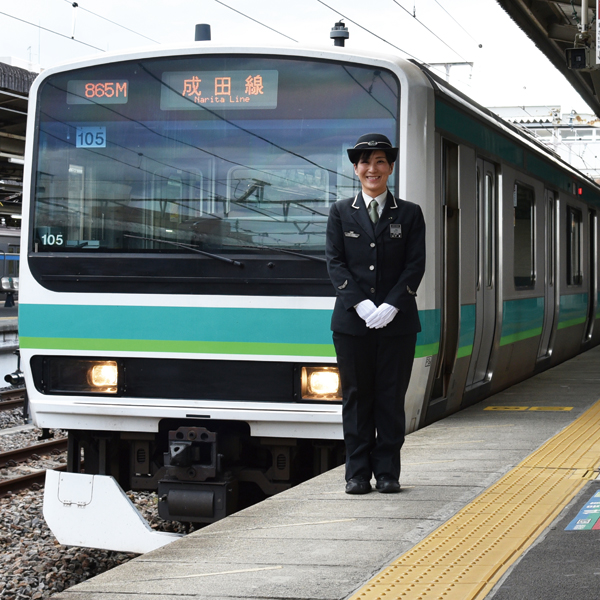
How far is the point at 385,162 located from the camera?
166 inches

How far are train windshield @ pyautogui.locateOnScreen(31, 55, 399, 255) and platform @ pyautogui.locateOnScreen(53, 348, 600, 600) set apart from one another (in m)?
1.45

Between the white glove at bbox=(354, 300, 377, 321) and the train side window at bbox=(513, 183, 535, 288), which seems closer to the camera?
the white glove at bbox=(354, 300, 377, 321)

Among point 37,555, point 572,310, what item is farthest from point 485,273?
point 572,310

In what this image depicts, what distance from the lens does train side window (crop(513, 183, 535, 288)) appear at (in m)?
8.24

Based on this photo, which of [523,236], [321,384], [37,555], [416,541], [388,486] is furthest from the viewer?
[523,236]

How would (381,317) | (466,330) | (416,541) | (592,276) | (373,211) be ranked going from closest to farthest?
(416,541) → (381,317) → (373,211) → (466,330) → (592,276)

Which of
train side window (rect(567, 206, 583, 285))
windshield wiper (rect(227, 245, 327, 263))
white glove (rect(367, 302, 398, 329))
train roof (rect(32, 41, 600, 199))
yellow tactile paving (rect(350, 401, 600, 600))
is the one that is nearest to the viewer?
yellow tactile paving (rect(350, 401, 600, 600))

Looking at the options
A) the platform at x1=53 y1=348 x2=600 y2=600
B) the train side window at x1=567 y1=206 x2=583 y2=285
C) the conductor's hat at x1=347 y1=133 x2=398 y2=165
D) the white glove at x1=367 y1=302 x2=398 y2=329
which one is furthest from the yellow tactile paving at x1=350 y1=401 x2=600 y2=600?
the train side window at x1=567 y1=206 x2=583 y2=285

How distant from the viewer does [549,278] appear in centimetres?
989

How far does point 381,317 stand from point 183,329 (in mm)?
1517

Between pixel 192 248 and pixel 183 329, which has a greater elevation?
pixel 192 248

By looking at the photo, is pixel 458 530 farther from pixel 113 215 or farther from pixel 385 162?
pixel 113 215

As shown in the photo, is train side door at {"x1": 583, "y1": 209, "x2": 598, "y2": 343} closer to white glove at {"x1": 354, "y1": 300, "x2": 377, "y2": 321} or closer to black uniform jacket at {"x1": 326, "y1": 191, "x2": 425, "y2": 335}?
black uniform jacket at {"x1": 326, "y1": 191, "x2": 425, "y2": 335}

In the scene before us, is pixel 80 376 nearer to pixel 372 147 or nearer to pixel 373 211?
pixel 373 211
